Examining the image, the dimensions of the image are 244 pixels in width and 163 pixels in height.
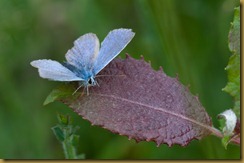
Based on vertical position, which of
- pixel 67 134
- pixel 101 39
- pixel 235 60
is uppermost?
pixel 101 39

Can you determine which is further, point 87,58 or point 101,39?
point 101,39

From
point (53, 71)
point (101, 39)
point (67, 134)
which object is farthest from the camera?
point (101, 39)

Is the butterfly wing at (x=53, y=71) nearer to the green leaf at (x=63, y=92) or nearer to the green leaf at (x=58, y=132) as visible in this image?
the green leaf at (x=63, y=92)

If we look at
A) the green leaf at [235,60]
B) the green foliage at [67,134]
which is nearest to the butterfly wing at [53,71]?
the green foliage at [67,134]

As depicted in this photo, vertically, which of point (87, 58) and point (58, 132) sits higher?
point (87, 58)

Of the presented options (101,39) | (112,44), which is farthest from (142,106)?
(101,39)

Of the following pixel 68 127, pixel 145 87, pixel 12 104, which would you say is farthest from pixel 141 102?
pixel 12 104

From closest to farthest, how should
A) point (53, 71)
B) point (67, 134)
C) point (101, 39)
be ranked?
1. point (53, 71)
2. point (67, 134)
3. point (101, 39)

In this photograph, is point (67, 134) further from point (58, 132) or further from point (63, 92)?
point (63, 92)
